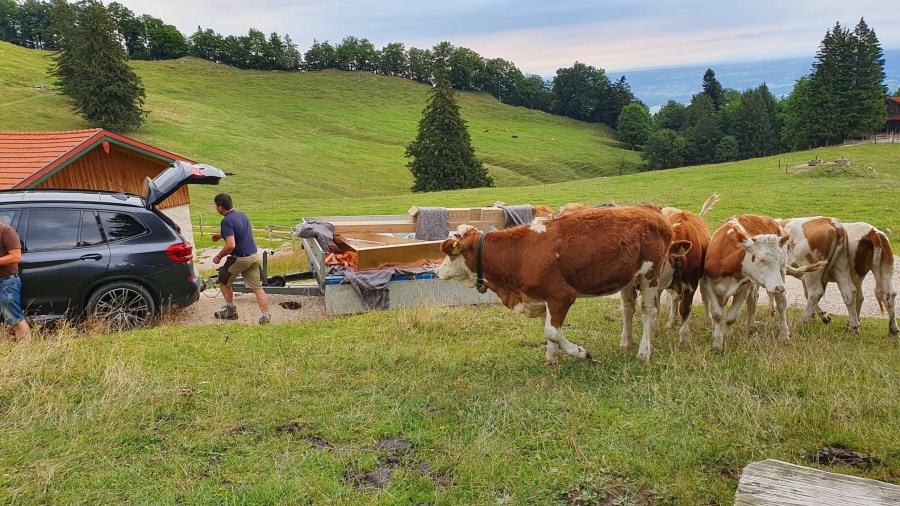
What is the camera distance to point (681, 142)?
87.6 metres

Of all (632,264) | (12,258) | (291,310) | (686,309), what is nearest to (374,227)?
(291,310)

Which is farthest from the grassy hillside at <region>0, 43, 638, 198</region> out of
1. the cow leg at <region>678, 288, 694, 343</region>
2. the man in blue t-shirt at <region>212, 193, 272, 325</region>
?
the cow leg at <region>678, 288, 694, 343</region>

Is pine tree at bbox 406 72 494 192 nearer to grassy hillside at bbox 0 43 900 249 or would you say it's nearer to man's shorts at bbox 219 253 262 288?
grassy hillside at bbox 0 43 900 249

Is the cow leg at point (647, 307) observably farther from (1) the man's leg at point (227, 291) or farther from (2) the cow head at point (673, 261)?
(1) the man's leg at point (227, 291)

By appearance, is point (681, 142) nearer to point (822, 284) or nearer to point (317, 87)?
point (317, 87)

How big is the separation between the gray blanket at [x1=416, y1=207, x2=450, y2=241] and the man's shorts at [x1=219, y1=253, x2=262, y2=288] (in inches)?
181

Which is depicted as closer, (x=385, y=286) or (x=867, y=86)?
(x=385, y=286)

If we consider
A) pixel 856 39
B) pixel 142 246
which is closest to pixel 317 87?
pixel 856 39

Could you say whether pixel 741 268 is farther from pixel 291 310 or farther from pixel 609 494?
pixel 291 310

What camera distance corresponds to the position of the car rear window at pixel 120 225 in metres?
9.70

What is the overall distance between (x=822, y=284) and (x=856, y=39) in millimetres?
80955

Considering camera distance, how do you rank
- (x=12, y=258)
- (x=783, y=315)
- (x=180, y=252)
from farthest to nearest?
(x=180, y=252), (x=12, y=258), (x=783, y=315)

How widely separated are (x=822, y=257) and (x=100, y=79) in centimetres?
6631

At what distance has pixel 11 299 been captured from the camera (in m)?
8.42
